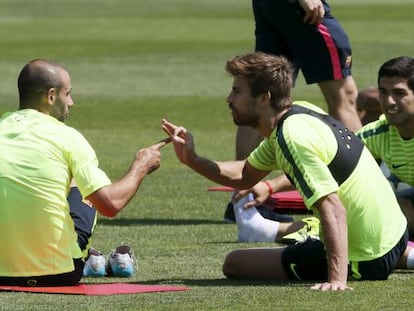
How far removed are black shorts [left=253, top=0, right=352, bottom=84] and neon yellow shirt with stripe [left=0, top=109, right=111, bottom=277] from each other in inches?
153

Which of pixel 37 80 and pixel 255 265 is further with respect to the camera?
pixel 255 265

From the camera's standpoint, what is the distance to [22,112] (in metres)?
7.47

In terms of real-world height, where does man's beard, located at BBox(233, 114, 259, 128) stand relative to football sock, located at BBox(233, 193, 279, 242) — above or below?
above

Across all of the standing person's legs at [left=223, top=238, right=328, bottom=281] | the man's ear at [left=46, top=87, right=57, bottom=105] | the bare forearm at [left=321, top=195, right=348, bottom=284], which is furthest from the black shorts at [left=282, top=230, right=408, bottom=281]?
the man's ear at [left=46, top=87, right=57, bottom=105]

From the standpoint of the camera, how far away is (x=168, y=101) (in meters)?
19.1

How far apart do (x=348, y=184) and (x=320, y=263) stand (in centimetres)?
50

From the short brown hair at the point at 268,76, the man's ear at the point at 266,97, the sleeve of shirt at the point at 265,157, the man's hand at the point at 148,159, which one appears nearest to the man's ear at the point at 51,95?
the man's hand at the point at 148,159

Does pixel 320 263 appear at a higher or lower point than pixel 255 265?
higher

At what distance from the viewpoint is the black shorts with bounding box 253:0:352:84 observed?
35.7 feet

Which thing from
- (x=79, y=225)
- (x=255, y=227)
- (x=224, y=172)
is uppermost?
(x=224, y=172)

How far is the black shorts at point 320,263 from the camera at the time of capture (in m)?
7.73

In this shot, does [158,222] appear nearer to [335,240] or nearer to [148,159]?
[148,159]

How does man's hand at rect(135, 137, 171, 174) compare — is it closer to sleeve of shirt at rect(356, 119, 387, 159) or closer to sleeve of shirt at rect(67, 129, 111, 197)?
sleeve of shirt at rect(67, 129, 111, 197)

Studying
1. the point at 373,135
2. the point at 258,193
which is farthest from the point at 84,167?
the point at 373,135
